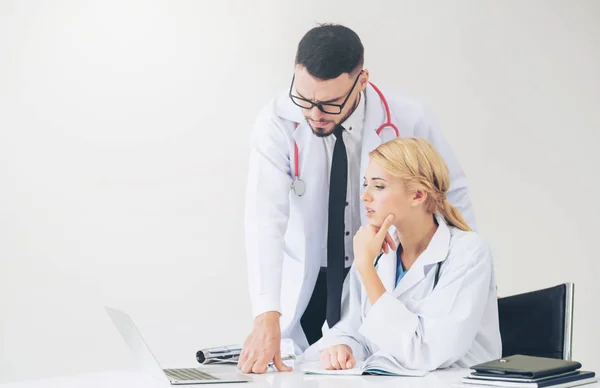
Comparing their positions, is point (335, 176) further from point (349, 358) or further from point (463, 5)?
point (463, 5)

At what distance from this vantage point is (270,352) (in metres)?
2.20

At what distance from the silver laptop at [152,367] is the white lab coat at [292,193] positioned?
0.67m

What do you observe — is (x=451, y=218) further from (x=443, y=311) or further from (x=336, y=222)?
(x=336, y=222)

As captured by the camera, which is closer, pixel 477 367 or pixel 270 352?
pixel 477 367

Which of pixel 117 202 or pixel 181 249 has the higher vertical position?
pixel 117 202

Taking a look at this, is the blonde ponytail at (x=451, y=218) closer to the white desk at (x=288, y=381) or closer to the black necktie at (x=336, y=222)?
the white desk at (x=288, y=381)

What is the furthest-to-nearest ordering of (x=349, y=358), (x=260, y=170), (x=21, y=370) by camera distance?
(x=21, y=370) < (x=260, y=170) < (x=349, y=358)

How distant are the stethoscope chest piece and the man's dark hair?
1.24 feet

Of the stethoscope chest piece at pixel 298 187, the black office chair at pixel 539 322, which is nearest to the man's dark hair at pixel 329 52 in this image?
the stethoscope chest piece at pixel 298 187

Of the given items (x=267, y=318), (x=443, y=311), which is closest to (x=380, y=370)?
(x=443, y=311)

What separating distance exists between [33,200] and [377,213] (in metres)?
2.46

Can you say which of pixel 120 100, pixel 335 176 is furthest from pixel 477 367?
pixel 120 100

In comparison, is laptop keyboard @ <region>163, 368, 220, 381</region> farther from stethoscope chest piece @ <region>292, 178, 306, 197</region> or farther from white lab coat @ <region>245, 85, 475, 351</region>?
stethoscope chest piece @ <region>292, 178, 306, 197</region>

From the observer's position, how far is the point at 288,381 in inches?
74.0
